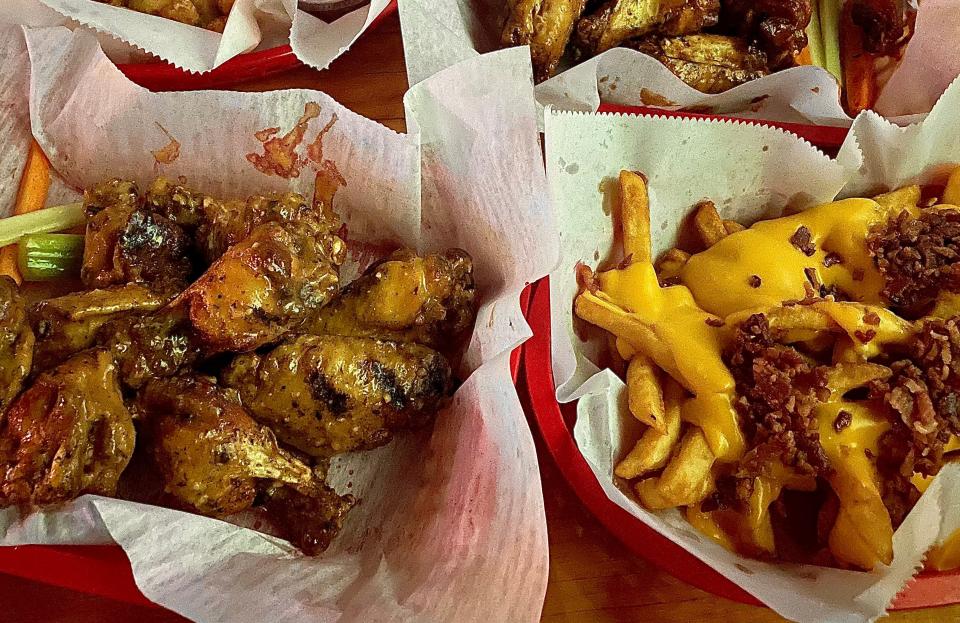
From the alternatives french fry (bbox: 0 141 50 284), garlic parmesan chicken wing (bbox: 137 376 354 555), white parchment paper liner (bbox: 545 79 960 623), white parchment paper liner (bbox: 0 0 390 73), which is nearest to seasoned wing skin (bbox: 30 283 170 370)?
garlic parmesan chicken wing (bbox: 137 376 354 555)

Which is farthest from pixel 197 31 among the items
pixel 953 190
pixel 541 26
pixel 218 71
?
pixel 953 190

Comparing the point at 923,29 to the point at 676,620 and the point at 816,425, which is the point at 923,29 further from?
the point at 676,620

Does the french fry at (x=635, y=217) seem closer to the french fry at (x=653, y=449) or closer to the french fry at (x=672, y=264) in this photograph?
the french fry at (x=672, y=264)

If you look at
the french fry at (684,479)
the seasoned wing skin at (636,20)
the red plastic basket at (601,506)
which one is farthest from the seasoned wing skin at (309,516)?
the seasoned wing skin at (636,20)

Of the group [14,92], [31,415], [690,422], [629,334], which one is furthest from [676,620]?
[14,92]

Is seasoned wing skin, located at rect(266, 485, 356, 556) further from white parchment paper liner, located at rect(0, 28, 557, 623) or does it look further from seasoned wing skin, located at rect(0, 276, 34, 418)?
seasoned wing skin, located at rect(0, 276, 34, 418)

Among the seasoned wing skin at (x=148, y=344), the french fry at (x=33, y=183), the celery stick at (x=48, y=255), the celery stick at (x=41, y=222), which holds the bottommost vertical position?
the seasoned wing skin at (x=148, y=344)

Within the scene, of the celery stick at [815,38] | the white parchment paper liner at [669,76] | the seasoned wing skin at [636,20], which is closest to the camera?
the white parchment paper liner at [669,76]
